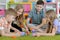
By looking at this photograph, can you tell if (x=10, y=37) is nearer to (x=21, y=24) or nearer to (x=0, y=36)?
(x=0, y=36)

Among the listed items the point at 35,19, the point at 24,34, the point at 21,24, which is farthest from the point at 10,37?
the point at 35,19

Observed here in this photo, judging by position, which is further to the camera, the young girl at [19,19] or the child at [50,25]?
the young girl at [19,19]

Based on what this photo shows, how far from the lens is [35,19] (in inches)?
108

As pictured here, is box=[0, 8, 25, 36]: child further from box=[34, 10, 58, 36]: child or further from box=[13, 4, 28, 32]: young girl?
box=[34, 10, 58, 36]: child

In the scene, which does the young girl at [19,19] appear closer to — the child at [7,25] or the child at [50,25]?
the child at [7,25]

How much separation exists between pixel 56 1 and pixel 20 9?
1.53m

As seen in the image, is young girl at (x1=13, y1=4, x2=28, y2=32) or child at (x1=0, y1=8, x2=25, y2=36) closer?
child at (x1=0, y1=8, x2=25, y2=36)

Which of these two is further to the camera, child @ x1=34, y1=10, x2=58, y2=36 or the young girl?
the young girl

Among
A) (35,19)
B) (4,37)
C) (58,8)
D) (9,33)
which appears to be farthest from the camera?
(58,8)

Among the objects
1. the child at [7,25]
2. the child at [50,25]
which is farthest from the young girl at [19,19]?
the child at [50,25]

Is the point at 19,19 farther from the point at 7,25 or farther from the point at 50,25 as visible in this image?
the point at 50,25

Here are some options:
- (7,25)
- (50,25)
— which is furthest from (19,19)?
(50,25)

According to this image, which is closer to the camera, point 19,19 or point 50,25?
point 50,25

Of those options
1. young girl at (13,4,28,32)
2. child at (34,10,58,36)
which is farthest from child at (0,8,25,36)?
child at (34,10,58,36)
